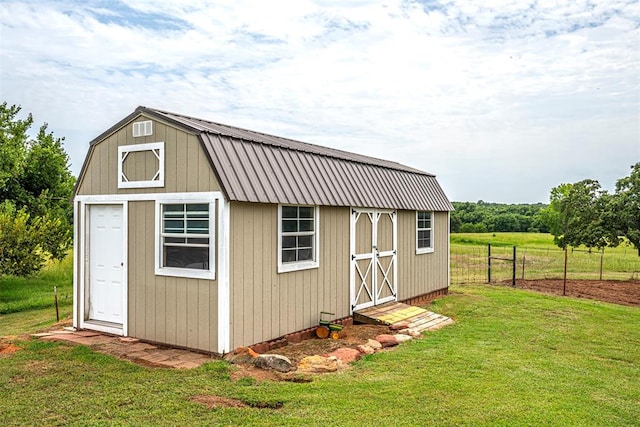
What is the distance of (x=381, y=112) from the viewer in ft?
58.6

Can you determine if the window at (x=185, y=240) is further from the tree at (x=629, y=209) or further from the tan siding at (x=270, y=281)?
the tree at (x=629, y=209)

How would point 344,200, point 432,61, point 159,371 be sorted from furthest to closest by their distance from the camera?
point 432,61 < point 344,200 < point 159,371

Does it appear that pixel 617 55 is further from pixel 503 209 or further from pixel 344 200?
pixel 503 209

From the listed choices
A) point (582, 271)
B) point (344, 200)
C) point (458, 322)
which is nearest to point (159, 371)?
point (344, 200)

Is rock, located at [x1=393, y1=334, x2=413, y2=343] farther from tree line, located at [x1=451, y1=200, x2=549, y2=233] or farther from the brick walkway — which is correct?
tree line, located at [x1=451, y1=200, x2=549, y2=233]

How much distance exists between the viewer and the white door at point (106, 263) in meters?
7.67

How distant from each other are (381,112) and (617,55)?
24.8ft

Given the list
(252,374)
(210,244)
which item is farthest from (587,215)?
(252,374)

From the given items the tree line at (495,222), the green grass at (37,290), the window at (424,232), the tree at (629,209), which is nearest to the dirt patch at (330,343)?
the window at (424,232)

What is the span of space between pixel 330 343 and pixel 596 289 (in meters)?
10.6

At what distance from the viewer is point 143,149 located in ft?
23.9

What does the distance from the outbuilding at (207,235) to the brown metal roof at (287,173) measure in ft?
0.08

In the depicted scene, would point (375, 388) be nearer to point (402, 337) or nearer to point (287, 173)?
point (402, 337)

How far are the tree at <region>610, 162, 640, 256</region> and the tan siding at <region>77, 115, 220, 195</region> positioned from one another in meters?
18.2
